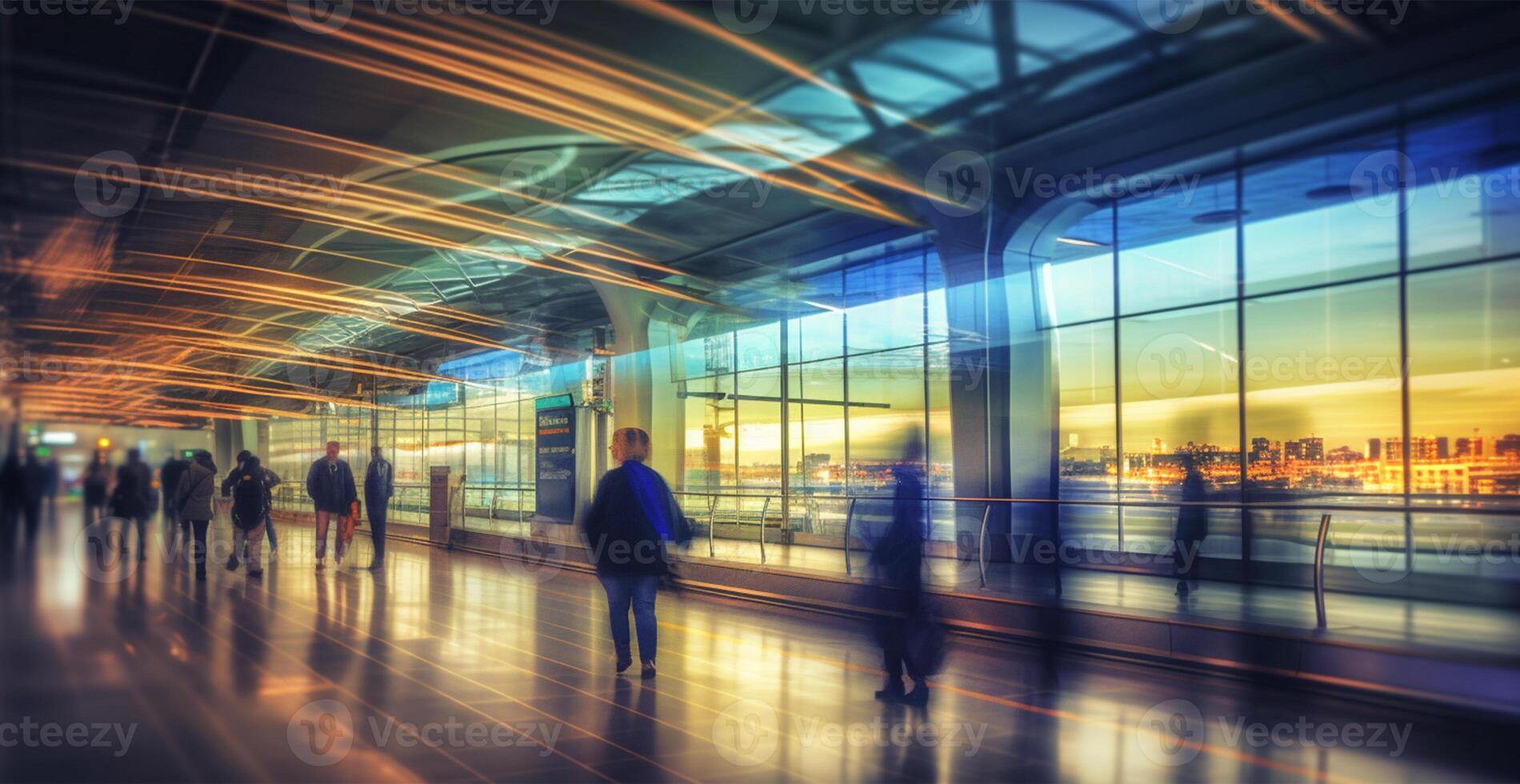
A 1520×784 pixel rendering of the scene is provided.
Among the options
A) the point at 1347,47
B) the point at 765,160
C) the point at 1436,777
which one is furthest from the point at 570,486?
the point at 1436,777

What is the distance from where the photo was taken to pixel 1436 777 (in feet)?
18.4

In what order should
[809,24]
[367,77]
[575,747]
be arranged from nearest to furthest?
[575,747] < [809,24] < [367,77]

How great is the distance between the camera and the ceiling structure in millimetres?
10625

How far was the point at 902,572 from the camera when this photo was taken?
7945 millimetres

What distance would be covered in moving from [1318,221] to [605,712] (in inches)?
525

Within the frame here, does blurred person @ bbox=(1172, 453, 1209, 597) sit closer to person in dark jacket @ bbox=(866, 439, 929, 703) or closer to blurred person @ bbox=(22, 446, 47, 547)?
person in dark jacket @ bbox=(866, 439, 929, 703)

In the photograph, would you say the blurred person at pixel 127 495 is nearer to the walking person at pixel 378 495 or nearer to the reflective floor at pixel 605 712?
the walking person at pixel 378 495

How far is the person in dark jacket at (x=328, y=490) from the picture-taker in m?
17.4

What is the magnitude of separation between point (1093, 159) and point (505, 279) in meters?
14.2

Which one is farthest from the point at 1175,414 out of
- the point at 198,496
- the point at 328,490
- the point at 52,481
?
the point at 52,481

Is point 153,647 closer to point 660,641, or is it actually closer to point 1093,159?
point 660,641

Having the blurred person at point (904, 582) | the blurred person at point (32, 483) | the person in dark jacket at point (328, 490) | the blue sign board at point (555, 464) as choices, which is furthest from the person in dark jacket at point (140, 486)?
the blurred person at point (904, 582)

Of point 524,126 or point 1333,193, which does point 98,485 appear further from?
point 1333,193

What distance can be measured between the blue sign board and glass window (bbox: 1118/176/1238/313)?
10.6 m
